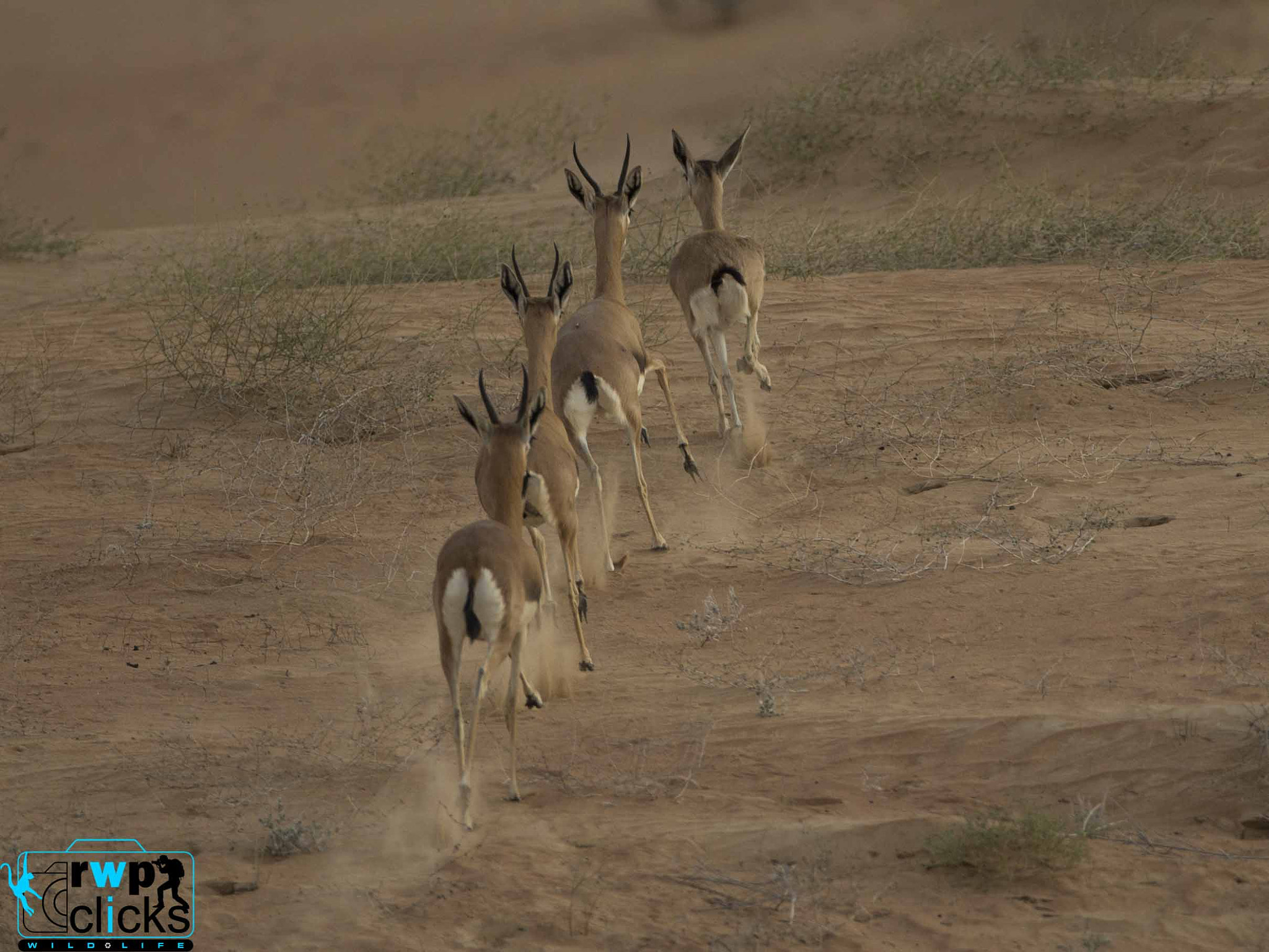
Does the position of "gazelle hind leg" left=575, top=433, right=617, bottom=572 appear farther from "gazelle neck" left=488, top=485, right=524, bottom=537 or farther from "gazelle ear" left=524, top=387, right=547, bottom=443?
"gazelle neck" left=488, top=485, right=524, bottom=537

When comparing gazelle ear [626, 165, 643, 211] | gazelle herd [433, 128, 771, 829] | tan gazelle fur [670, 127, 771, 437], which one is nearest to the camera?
gazelle herd [433, 128, 771, 829]

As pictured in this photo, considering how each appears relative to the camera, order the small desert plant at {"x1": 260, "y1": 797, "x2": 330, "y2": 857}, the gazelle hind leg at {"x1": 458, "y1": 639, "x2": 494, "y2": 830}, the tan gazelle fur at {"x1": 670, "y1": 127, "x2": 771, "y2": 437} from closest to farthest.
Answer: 1. the small desert plant at {"x1": 260, "y1": 797, "x2": 330, "y2": 857}
2. the gazelle hind leg at {"x1": 458, "y1": 639, "x2": 494, "y2": 830}
3. the tan gazelle fur at {"x1": 670, "y1": 127, "x2": 771, "y2": 437}

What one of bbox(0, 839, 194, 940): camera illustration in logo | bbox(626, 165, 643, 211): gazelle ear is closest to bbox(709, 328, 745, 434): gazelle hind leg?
bbox(626, 165, 643, 211): gazelle ear

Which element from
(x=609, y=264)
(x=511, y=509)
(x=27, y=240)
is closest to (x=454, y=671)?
(x=511, y=509)

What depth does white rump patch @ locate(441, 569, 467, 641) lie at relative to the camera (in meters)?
4.64

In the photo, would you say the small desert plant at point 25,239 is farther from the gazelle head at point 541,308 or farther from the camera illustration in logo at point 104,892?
the camera illustration in logo at point 104,892

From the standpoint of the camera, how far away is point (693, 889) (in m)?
4.11

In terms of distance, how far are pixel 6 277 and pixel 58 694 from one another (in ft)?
37.9

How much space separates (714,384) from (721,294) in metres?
0.68

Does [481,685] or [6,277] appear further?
[6,277]

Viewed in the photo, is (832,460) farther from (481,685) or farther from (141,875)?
(141,875)

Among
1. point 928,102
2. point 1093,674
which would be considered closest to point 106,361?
point 1093,674

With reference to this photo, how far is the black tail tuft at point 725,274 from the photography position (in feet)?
28.9

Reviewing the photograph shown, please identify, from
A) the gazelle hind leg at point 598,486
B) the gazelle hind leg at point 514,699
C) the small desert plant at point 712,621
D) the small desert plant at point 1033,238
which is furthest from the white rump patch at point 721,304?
the gazelle hind leg at point 514,699
